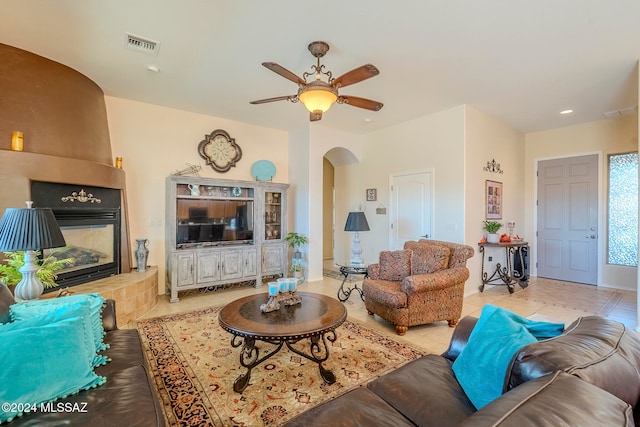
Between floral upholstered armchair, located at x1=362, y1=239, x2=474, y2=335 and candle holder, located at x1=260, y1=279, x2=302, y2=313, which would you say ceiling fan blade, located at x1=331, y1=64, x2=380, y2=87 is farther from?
floral upholstered armchair, located at x1=362, y1=239, x2=474, y2=335

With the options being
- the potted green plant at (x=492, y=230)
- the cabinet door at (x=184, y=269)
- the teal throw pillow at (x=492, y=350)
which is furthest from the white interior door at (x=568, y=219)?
the cabinet door at (x=184, y=269)

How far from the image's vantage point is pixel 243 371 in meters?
2.40

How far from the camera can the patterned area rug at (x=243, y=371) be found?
6.32 feet

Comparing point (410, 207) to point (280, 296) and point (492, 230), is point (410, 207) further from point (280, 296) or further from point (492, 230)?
point (280, 296)

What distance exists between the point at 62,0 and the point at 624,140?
25.2 feet

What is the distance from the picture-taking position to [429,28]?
2.66 m

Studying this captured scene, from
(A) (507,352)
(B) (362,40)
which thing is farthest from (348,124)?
(A) (507,352)

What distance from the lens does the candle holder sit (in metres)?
2.46

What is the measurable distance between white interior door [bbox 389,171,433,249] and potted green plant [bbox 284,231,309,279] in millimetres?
1731

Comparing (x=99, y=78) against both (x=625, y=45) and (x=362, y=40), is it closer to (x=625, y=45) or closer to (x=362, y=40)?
(x=362, y=40)

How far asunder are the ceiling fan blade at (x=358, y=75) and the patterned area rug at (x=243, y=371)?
2.43m

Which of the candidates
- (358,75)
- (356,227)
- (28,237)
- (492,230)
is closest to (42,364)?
(28,237)

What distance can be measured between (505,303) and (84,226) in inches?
223

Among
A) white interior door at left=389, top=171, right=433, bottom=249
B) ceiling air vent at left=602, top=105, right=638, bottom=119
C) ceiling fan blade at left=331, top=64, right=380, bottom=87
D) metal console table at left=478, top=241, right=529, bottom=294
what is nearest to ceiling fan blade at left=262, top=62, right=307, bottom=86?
ceiling fan blade at left=331, top=64, right=380, bottom=87
